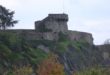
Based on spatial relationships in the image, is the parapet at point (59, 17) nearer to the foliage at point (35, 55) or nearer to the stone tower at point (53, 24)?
the stone tower at point (53, 24)

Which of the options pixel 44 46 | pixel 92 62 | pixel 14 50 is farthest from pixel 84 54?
pixel 14 50

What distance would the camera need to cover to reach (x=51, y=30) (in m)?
101

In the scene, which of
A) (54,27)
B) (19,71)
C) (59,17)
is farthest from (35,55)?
(59,17)

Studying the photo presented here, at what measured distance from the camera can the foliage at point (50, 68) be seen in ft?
266

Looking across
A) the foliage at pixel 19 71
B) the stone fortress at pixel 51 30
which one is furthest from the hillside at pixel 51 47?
the foliage at pixel 19 71

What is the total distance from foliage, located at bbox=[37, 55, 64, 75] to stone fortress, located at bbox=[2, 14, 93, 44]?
31.8 feet

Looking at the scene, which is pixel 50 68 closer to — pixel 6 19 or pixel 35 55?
pixel 35 55

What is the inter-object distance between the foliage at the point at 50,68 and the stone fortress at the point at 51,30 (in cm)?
970

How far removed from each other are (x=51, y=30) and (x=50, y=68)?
1844 centimetres

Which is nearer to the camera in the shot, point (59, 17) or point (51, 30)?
point (51, 30)

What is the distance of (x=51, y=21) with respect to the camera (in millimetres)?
102438

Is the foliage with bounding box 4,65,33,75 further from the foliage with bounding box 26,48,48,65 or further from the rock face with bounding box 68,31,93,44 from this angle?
the rock face with bounding box 68,31,93,44

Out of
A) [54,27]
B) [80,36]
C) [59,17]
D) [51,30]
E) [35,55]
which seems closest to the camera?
[35,55]

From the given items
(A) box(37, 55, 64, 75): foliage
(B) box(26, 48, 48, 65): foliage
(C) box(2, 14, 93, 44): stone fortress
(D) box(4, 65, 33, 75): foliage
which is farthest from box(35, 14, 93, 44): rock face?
(D) box(4, 65, 33, 75): foliage
